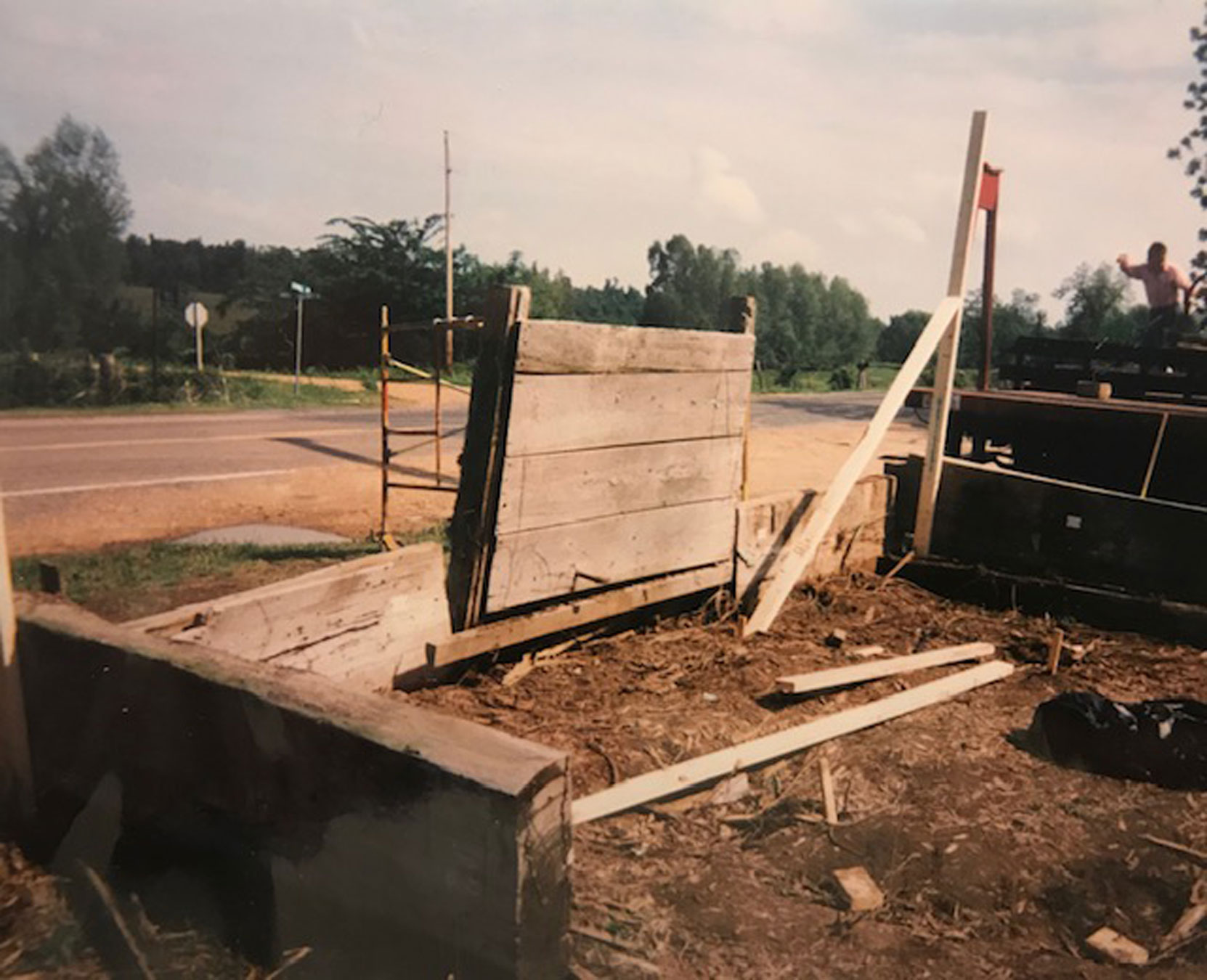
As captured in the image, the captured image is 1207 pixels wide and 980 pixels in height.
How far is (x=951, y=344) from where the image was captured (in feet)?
19.3

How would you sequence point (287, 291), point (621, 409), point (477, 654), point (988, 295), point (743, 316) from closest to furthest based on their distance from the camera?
point (477, 654) < point (621, 409) < point (743, 316) < point (988, 295) < point (287, 291)

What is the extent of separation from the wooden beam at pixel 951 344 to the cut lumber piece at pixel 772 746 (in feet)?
5.36

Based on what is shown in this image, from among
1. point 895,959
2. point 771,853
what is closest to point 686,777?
point 771,853

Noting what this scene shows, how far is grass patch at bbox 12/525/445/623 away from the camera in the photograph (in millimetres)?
5785

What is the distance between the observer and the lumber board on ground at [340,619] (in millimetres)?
3092

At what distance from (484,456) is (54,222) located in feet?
5.93

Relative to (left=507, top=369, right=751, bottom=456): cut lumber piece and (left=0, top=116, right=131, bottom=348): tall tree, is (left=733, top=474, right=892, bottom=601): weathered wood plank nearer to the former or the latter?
(left=507, top=369, right=751, bottom=456): cut lumber piece

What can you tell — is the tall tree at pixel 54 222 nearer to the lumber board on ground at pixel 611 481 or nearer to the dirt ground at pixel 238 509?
the lumber board on ground at pixel 611 481

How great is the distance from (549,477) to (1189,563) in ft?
13.0

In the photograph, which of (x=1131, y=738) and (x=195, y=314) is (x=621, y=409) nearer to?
(x=1131, y=738)

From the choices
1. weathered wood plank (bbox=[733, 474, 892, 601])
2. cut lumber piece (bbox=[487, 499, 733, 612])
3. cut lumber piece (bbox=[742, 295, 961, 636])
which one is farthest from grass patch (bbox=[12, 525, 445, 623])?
cut lumber piece (bbox=[742, 295, 961, 636])

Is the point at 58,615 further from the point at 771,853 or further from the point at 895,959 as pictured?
the point at 895,959

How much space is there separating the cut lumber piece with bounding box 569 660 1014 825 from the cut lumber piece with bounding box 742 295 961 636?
1.04 metres

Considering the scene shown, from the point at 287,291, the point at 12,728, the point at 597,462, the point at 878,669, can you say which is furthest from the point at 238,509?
the point at 287,291
